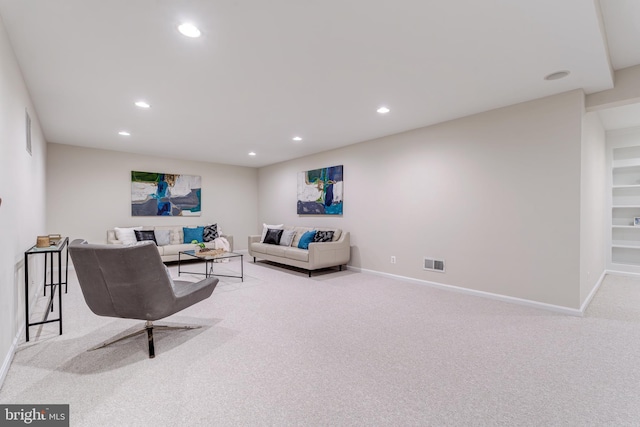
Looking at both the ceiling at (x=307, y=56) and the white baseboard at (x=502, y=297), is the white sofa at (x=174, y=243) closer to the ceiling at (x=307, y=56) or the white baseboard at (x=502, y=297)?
the ceiling at (x=307, y=56)

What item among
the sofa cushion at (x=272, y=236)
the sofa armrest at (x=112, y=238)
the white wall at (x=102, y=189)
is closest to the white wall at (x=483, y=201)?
the sofa cushion at (x=272, y=236)

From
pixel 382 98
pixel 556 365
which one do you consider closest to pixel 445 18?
pixel 382 98

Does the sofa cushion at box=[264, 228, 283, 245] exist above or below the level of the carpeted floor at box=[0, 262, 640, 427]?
above

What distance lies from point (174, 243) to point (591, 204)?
287 inches

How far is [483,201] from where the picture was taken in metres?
3.88

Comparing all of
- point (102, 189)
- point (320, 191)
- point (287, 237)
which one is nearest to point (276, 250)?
point (287, 237)

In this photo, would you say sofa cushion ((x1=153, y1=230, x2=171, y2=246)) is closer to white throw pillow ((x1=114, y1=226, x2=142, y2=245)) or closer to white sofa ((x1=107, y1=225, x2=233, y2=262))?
white sofa ((x1=107, y1=225, x2=233, y2=262))

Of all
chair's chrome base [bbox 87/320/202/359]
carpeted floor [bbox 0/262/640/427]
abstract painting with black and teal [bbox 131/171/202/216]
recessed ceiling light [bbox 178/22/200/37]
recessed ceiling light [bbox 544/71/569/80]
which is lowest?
carpeted floor [bbox 0/262/640/427]

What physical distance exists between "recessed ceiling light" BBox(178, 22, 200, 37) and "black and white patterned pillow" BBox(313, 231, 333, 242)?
3927 mm

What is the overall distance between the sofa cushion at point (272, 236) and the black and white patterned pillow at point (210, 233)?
4.39 feet

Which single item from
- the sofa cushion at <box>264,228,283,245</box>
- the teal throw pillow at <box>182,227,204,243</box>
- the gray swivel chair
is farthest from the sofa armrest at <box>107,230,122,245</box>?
the gray swivel chair

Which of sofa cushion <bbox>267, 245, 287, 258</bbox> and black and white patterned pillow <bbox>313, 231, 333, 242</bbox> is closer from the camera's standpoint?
black and white patterned pillow <bbox>313, 231, 333, 242</bbox>

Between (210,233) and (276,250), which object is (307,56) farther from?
(210,233)

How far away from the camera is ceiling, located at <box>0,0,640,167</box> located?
1.95m
